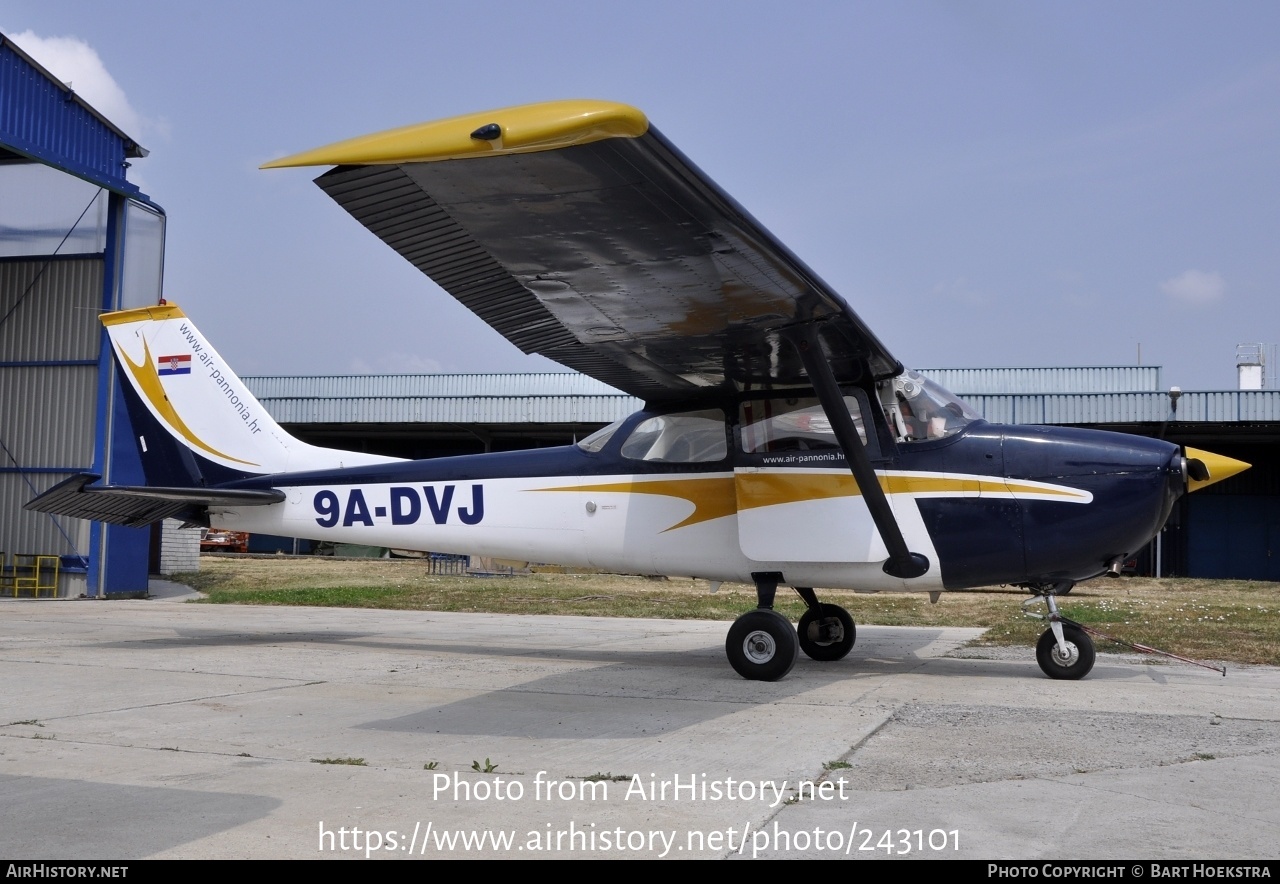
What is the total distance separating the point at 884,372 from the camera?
859 centimetres

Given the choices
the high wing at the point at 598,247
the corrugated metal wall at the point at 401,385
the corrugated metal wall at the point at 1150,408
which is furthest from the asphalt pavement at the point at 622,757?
the corrugated metal wall at the point at 401,385

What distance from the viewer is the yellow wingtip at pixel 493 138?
168 inches

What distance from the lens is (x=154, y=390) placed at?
1166 cm

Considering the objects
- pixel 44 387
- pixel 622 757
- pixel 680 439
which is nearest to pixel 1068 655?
pixel 680 439

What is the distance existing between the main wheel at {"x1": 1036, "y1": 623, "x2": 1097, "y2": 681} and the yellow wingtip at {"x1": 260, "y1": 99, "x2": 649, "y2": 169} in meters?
6.03

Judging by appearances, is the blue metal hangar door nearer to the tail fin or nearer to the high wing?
the tail fin

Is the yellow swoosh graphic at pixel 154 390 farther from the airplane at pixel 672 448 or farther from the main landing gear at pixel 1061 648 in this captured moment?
the main landing gear at pixel 1061 648

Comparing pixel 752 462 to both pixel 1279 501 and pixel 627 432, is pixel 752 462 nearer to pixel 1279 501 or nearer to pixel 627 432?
pixel 627 432

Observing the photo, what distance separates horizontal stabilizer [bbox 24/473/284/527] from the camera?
34.3 feet

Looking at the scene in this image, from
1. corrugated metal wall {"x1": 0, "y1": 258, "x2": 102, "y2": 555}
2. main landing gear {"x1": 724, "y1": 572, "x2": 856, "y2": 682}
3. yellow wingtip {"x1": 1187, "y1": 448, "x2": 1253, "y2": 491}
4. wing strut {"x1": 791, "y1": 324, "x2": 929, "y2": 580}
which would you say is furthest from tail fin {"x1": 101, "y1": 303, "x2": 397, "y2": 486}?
corrugated metal wall {"x1": 0, "y1": 258, "x2": 102, "y2": 555}

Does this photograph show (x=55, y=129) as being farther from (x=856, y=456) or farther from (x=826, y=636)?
(x=856, y=456)

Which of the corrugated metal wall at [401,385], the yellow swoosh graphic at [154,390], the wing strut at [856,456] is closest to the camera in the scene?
the wing strut at [856,456]

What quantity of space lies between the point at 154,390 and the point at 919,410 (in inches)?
320

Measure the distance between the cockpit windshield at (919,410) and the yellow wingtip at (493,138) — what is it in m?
4.76
